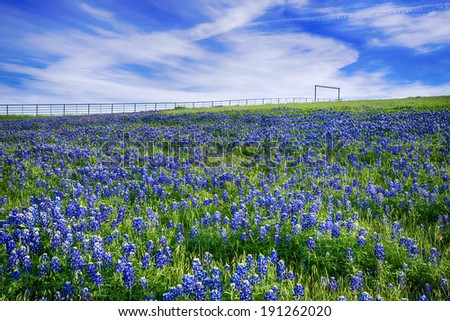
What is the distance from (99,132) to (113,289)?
12.8m

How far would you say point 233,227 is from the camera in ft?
15.7

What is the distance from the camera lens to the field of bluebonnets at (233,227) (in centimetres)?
357

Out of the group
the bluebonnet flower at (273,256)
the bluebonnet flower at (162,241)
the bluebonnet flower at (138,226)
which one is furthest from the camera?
the bluebonnet flower at (138,226)

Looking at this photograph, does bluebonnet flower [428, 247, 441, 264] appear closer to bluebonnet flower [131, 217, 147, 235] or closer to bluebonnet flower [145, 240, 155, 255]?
bluebonnet flower [145, 240, 155, 255]

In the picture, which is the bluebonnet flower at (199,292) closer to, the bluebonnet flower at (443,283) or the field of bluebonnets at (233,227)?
the field of bluebonnets at (233,227)

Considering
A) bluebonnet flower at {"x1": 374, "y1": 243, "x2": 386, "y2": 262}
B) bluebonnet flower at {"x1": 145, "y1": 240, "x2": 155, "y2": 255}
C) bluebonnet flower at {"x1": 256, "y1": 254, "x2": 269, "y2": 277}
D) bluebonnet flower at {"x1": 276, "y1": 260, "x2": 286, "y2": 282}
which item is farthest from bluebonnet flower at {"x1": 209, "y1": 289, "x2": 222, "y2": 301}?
bluebonnet flower at {"x1": 374, "y1": 243, "x2": 386, "y2": 262}

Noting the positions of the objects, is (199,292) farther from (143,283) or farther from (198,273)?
(143,283)

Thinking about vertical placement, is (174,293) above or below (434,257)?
below

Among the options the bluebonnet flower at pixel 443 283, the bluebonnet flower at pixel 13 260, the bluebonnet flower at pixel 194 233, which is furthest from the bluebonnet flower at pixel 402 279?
the bluebonnet flower at pixel 13 260

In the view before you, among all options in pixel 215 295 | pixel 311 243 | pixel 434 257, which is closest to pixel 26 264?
pixel 215 295

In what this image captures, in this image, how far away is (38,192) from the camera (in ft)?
22.3

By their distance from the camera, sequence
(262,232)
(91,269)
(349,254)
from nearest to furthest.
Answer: (91,269) < (349,254) < (262,232)
